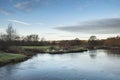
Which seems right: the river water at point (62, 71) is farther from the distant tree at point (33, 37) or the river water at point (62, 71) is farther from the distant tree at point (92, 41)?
the distant tree at point (92, 41)

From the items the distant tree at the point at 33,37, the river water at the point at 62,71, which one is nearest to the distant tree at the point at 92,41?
the distant tree at the point at 33,37

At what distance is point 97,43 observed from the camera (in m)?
123

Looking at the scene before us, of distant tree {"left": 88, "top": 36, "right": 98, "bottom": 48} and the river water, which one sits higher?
distant tree {"left": 88, "top": 36, "right": 98, "bottom": 48}

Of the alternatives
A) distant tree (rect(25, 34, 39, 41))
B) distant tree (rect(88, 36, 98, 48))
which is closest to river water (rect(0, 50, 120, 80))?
distant tree (rect(25, 34, 39, 41))

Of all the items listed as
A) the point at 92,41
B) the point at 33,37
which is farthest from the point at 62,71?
the point at 92,41

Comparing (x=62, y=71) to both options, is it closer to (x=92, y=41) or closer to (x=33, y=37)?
(x=33, y=37)

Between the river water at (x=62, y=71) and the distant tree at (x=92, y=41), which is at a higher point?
the distant tree at (x=92, y=41)

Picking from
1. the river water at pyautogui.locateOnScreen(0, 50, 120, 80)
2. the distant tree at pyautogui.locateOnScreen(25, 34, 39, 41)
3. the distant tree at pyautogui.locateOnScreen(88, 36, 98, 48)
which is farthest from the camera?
the distant tree at pyautogui.locateOnScreen(88, 36, 98, 48)

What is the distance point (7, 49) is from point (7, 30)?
16.8 metres

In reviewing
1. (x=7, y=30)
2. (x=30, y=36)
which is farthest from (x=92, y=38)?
(x=7, y=30)

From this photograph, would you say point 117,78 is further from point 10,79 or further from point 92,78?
point 10,79

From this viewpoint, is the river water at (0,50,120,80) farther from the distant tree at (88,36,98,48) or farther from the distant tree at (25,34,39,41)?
the distant tree at (88,36,98,48)

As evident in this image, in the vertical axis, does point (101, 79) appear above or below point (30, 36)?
below

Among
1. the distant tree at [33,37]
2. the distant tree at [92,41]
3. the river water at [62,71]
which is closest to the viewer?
the river water at [62,71]
